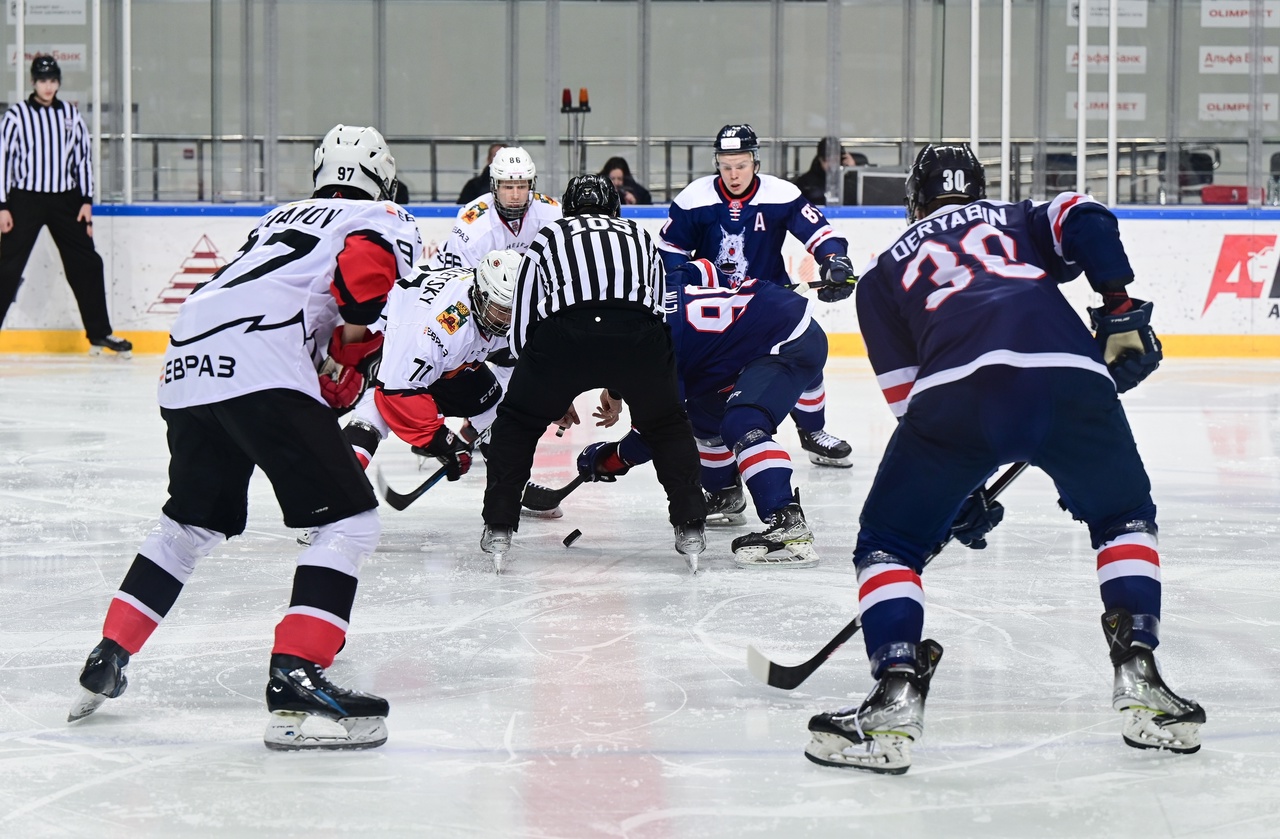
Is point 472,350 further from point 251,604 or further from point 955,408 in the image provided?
point 955,408

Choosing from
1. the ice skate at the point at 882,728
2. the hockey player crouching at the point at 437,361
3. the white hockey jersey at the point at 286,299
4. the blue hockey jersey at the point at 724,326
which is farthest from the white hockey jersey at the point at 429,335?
the ice skate at the point at 882,728

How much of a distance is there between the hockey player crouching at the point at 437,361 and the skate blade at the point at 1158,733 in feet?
6.78

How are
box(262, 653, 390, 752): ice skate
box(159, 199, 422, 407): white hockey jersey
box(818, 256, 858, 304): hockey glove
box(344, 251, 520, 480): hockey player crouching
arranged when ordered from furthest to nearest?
box(818, 256, 858, 304): hockey glove
box(344, 251, 520, 480): hockey player crouching
box(159, 199, 422, 407): white hockey jersey
box(262, 653, 390, 752): ice skate

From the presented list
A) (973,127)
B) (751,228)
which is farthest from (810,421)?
(973,127)

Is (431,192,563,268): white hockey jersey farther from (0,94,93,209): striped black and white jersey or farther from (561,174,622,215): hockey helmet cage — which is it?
(0,94,93,209): striped black and white jersey

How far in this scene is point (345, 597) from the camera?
8.28ft

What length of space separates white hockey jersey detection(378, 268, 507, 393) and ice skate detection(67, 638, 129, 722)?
169cm

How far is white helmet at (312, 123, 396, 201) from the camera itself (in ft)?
8.93

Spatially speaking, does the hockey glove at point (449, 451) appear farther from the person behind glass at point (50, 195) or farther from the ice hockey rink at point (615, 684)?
the person behind glass at point (50, 195)

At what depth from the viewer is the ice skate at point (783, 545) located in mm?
3982

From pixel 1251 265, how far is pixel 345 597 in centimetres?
815

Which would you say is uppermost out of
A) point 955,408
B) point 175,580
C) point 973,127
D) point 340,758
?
point 973,127

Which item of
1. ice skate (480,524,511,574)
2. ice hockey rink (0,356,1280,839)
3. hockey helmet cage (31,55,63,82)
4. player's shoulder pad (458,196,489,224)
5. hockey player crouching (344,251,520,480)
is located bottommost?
ice hockey rink (0,356,1280,839)

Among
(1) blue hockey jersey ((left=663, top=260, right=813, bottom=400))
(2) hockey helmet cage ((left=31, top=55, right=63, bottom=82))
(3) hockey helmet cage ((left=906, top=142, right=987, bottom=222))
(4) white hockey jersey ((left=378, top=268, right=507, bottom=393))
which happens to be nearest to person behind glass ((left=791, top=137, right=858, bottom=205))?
(2) hockey helmet cage ((left=31, top=55, right=63, bottom=82))
